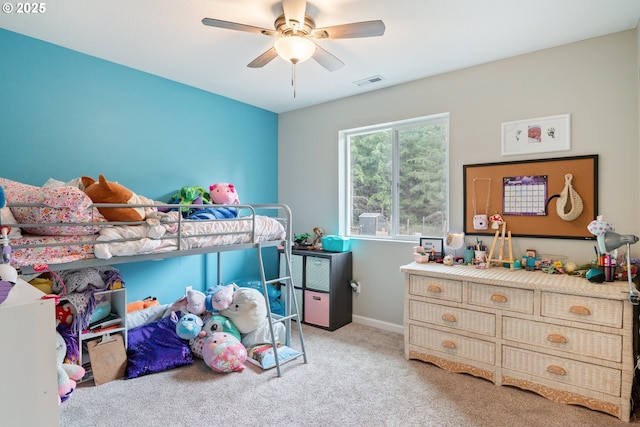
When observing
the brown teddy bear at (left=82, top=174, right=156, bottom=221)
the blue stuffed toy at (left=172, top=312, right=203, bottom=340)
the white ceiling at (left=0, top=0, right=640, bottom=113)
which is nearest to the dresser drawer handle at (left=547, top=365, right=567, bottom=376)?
Result: the white ceiling at (left=0, top=0, right=640, bottom=113)

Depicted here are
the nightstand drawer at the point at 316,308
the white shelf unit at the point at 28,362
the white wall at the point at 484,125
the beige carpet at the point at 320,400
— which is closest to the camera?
the white shelf unit at the point at 28,362

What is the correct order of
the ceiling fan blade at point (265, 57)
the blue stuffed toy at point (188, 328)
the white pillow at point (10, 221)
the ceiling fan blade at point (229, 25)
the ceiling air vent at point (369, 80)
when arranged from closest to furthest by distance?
1. the white pillow at point (10, 221)
2. the ceiling fan blade at point (229, 25)
3. the ceiling fan blade at point (265, 57)
4. the blue stuffed toy at point (188, 328)
5. the ceiling air vent at point (369, 80)

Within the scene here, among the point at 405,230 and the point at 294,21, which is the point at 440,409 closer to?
the point at 405,230

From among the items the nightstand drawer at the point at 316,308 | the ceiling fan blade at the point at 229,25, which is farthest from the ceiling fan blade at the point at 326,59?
the nightstand drawer at the point at 316,308

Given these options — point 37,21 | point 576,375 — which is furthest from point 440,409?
point 37,21

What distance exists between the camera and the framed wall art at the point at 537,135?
2.60m

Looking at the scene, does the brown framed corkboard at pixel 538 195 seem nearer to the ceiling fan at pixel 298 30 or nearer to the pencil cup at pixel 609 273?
the pencil cup at pixel 609 273

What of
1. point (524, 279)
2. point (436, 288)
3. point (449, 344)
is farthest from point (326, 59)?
point (449, 344)

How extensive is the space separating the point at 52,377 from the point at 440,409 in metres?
2.01

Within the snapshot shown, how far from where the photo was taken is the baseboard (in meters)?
3.46

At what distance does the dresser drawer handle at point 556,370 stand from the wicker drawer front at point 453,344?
1.07 feet

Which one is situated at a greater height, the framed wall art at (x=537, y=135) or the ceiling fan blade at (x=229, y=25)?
the ceiling fan blade at (x=229, y=25)

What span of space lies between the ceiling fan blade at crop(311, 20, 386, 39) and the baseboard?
2641 millimetres

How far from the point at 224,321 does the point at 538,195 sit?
107 inches
